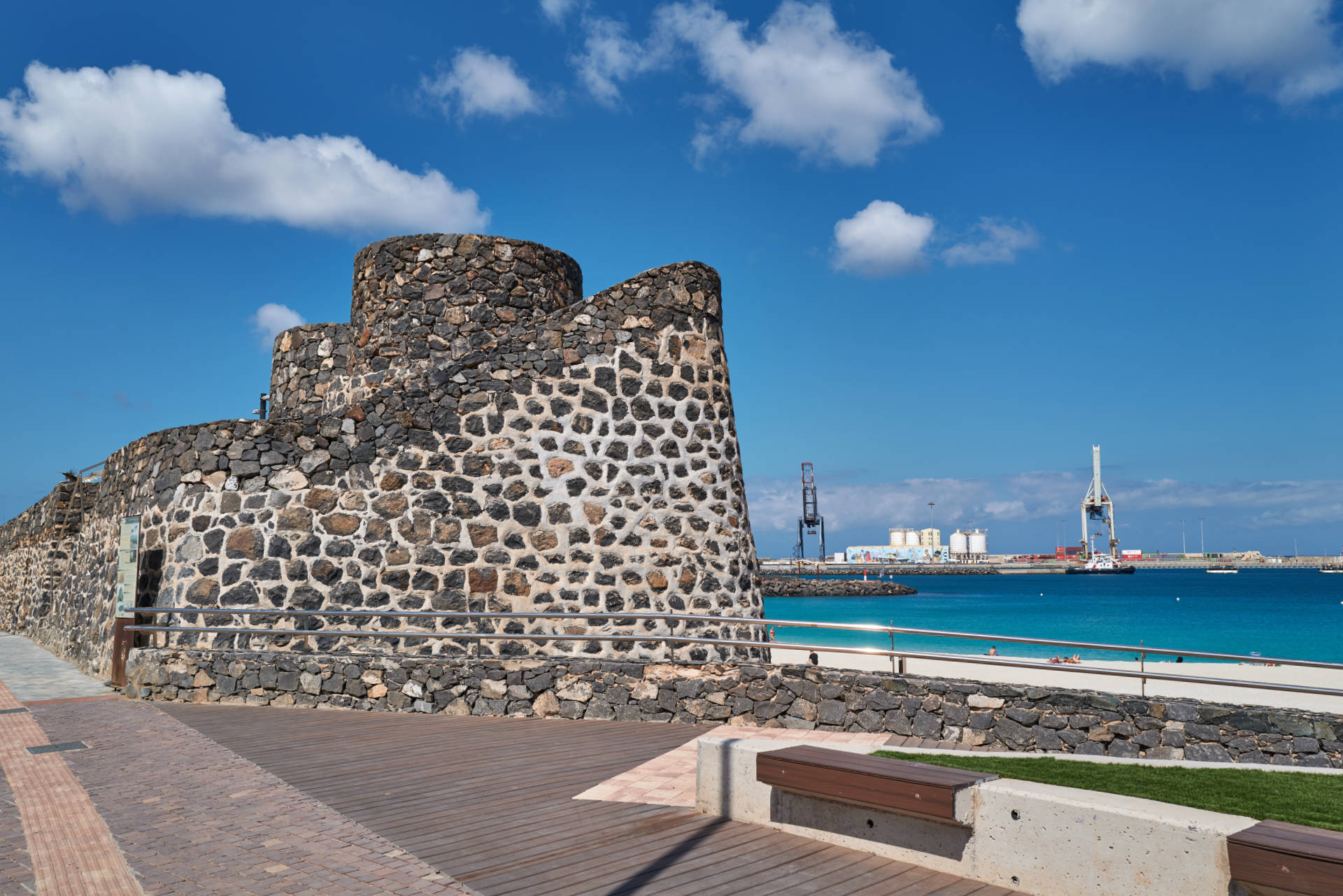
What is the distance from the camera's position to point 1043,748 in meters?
7.88

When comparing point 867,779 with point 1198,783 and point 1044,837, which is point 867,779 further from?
point 1198,783

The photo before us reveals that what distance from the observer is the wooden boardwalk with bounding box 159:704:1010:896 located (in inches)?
191

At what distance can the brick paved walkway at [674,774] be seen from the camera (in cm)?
643

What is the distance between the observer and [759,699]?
30.2 feet

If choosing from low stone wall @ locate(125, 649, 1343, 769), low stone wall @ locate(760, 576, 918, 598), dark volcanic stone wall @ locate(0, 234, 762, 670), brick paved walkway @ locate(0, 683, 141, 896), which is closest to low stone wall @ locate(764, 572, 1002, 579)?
low stone wall @ locate(760, 576, 918, 598)

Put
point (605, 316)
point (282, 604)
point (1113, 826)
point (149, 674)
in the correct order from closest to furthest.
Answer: point (1113, 826), point (149, 674), point (282, 604), point (605, 316)

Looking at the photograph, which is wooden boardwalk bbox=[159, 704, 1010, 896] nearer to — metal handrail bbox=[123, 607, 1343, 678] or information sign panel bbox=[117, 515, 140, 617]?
metal handrail bbox=[123, 607, 1343, 678]

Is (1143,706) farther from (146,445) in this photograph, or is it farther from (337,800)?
(146,445)

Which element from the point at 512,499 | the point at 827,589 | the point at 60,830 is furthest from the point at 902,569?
the point at 60,830

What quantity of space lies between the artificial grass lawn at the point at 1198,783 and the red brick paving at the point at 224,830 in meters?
3.58

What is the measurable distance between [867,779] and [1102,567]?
180931mm

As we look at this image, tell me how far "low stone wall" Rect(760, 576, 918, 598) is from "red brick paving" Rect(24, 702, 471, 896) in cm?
9100

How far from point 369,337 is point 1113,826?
12.5 meters

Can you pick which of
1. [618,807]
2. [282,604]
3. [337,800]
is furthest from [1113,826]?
[282,604]
